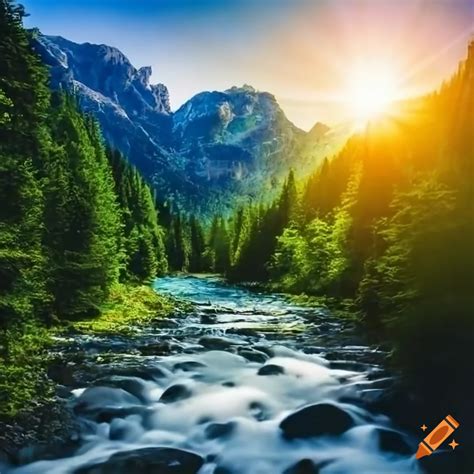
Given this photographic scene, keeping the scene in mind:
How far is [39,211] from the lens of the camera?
731 centimetres

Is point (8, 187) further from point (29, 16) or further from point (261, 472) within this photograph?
point (261, 472)

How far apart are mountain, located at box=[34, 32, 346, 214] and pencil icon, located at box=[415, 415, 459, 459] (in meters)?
4.33

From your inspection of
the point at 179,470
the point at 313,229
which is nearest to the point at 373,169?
the point at 313,229

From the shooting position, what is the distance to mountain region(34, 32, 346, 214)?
7.71 m

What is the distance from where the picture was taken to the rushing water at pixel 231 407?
6.01 m

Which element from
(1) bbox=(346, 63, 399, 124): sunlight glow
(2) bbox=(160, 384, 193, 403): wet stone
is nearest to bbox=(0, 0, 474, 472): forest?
(1) bbox=(346, 63, 399, 124): sunlight glow

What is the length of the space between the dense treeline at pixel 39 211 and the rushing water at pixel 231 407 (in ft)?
3.56

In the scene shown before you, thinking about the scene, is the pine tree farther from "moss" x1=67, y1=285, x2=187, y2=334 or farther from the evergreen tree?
the evergreen tree

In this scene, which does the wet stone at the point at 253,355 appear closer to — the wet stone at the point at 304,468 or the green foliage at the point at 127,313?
the green foliage at the point at 127,313

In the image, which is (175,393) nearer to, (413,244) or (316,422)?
(316,422)

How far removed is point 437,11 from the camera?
6.79 meters

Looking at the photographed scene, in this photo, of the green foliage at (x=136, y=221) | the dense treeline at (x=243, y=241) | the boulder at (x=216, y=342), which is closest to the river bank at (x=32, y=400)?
the boulder at (x=216, y=342)

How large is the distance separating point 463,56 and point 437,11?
0.72 m

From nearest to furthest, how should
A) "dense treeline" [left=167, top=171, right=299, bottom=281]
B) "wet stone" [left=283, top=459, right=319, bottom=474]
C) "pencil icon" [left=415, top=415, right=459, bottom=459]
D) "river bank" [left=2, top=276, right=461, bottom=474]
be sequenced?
1. "wet stone" [left=283, top=459, right=319, bottom=474]
2. "river bank" [left=2, top=276, right=461, bottom=474]
3. "pencil icon" [left=415, top=415, right=459, bottom=459]
4. "dense treeline" [left=167, top=171, right=299, bottom=281]
